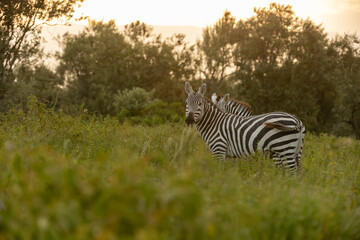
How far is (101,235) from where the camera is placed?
7.47ft

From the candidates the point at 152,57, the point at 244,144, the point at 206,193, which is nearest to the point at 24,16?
→ the point at 244,144

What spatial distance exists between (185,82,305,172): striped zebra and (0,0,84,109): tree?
547 inches

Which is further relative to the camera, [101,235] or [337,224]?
[337,224]

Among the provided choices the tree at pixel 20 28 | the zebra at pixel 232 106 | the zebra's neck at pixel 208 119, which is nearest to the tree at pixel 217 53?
the tree at pixel 20 28

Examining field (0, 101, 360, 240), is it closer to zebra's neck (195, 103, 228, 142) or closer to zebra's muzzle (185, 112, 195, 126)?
zebra's muzzle (185, 112, 195, 126)

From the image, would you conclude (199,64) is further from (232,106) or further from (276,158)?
(276,158)

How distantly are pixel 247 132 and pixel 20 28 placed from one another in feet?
56.7

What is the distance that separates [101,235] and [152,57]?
41.6 m

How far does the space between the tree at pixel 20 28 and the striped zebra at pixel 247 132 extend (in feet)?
45.6

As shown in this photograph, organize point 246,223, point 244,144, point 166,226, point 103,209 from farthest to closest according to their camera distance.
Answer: point 244,144 → point 246,223 → point 166,226 → point 103,209

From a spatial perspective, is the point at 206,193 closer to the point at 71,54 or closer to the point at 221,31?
the point at 221,31

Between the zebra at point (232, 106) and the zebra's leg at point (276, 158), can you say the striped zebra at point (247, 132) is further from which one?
the zebra at point (232, 106)

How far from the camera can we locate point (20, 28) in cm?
2098

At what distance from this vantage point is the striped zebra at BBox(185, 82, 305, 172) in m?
7.54
